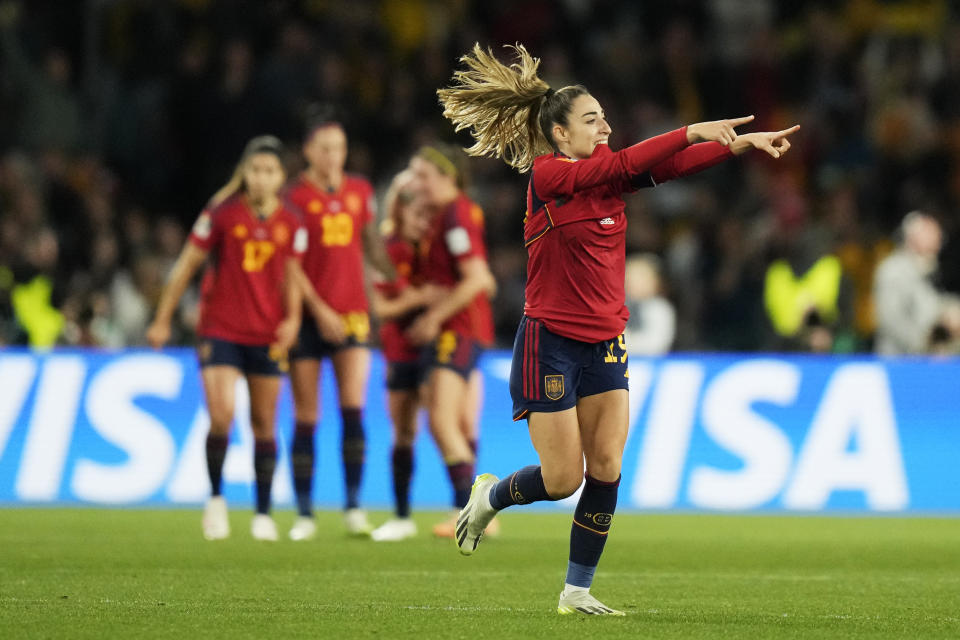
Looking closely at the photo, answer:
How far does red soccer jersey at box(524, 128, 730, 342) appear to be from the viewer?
21.7ft

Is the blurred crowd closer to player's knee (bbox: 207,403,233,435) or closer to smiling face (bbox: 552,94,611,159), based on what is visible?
player's knee (bbox: 207,403,233,435)

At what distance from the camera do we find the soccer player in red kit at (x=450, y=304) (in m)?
10.4

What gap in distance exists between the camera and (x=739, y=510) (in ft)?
42.6

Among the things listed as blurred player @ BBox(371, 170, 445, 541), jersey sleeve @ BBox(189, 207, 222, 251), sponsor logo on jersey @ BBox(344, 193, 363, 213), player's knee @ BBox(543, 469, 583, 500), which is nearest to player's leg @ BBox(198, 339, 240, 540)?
jersey sleeve @ BBox(189, 207, 222, 251)

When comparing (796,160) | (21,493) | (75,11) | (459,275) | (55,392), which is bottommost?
(21,493)

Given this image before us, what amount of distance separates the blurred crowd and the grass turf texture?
4093mm

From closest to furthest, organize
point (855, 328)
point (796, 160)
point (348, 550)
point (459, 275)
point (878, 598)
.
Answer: point (878, 598) → point (348, 550) → point (459, 275) → point (855, 328) → point (796, 160)

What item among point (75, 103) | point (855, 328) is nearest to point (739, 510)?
point (855, 328)

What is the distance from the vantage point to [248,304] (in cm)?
1028

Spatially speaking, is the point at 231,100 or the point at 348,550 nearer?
the point at 348,550

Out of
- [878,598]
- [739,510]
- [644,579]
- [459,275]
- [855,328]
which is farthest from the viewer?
[855,328]

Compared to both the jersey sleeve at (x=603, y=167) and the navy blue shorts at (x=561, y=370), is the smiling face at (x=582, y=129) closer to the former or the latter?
the jersey sleeve at (x=603, y=167)

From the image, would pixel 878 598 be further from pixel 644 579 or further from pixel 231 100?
pixel 231 100

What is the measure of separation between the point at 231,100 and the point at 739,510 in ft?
25.1
